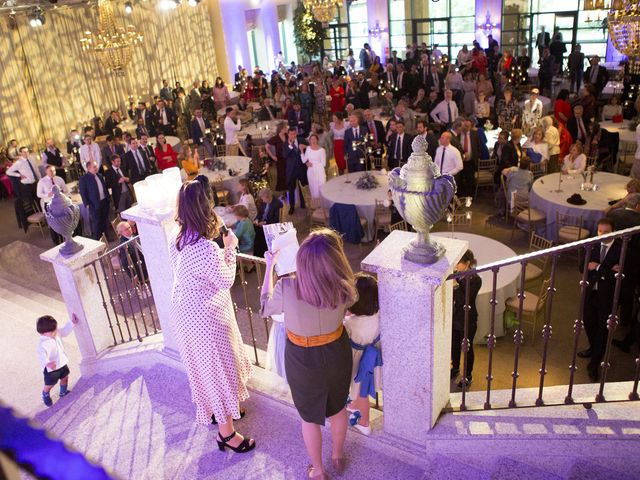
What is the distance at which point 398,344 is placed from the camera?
304 centimetres

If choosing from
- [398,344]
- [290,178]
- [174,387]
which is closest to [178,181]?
[174,387]

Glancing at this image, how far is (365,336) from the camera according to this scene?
3186 mm

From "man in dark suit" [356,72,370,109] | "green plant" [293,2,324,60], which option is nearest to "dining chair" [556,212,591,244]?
"man in dark suit" [356,72,370,109]

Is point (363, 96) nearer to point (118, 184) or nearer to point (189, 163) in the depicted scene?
point (189, 163)

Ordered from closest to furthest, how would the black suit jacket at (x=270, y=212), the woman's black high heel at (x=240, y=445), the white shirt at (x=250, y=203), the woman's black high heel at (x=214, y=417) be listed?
the woman's black high heel at (x=240, y=445) → the woman's black high heel at (x=214, y=417) → the black suit jacket at (x=270, y=212) → the white shirt at (x=250, y=203)

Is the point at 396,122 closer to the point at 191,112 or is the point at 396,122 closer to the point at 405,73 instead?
the point at 405,73

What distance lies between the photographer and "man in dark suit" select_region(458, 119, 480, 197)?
9.34 meters

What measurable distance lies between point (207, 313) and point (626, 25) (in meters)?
4.71

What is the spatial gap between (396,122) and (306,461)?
6.97 m

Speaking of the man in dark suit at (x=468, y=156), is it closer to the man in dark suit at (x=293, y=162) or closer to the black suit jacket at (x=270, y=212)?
the man in dark suit at (x=293, y=162)

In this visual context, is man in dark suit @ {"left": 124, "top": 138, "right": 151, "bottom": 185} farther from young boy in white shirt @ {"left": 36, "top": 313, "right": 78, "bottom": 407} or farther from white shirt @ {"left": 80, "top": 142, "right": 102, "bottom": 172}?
young boy in white shirt @ {"left": 36, "top": 313, "right": 78, "bottom": 407}

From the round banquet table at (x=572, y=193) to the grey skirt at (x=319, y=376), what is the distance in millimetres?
5190

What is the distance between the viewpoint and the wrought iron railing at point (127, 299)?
4.72 m

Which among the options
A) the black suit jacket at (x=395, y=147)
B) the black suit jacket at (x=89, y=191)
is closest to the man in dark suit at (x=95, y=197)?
the black suit jacket at (x=89, y=191)
